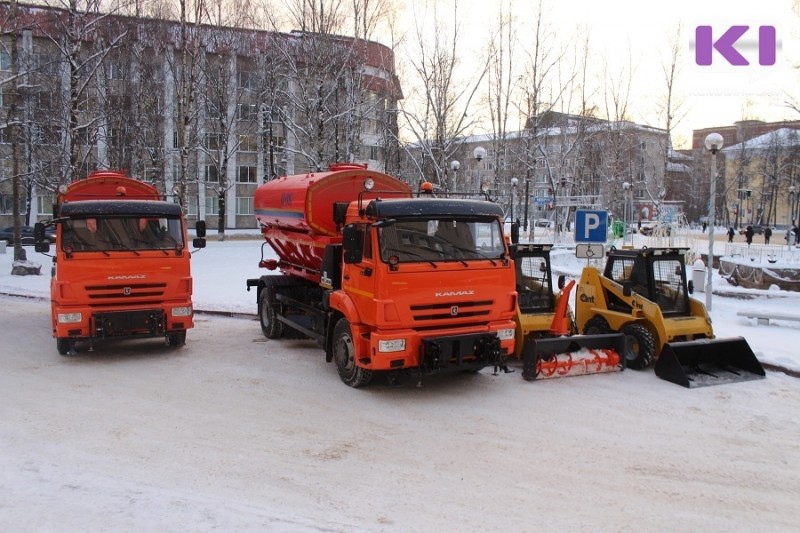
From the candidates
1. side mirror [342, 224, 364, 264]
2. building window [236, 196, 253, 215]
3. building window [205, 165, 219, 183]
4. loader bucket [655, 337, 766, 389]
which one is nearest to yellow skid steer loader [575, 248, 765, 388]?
loader bucket [655, 337, 766, 389]

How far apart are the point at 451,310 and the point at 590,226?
4.83 m

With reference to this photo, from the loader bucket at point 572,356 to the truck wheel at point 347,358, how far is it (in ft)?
8.20

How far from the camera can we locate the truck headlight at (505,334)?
28.6ft

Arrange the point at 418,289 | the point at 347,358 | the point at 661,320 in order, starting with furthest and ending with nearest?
the point at 661,320, the point at 347,358, the point at 418,289

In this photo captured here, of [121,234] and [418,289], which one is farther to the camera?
[121,234]

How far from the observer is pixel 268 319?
42.1 feet

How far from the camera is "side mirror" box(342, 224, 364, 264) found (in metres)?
8.59

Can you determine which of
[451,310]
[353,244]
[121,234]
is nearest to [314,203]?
[353,244]

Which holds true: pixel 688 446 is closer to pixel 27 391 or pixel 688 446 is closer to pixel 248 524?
pixel 248 524

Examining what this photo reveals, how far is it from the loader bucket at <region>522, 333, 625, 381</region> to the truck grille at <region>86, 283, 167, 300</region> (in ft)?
20.6

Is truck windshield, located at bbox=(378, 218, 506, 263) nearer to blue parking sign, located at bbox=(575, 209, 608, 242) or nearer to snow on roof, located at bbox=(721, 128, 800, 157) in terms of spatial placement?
blue parking sign, located at bbox=(575, 209, 608, 242)

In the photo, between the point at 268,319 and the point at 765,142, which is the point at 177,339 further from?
the point at 765,142

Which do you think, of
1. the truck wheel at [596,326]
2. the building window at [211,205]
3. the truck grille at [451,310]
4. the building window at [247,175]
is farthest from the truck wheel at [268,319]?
the building window at [247,175]

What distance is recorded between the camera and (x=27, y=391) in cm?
869
